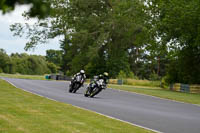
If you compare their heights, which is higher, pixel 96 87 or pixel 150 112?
pixel 96 87

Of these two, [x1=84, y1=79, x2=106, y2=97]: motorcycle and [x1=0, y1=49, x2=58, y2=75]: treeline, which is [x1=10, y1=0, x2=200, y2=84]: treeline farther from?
[x1=0, y1=49, x2=58, y2=75]: treeline

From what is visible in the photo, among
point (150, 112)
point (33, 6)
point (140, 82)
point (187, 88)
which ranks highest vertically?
point (33, 6)

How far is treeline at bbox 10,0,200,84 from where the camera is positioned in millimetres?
37656

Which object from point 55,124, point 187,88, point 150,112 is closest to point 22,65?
point 187,88

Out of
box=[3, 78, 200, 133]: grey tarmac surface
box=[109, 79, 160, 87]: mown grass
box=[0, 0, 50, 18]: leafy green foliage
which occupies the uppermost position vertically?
box=[0, 0, 50, 18]: leafy green foliage

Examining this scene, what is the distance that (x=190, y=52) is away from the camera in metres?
42.5

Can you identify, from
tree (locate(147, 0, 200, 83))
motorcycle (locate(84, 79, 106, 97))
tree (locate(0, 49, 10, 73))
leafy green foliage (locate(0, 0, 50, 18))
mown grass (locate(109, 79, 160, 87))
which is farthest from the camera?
tree (locate(0, 49, 10, 73))

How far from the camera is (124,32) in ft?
197

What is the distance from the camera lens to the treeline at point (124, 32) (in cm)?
3766

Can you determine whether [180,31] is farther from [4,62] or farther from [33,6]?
[4,62]

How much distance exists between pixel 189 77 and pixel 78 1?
78.7 ft

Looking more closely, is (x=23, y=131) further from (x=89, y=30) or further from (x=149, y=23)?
(x=89, y=30)

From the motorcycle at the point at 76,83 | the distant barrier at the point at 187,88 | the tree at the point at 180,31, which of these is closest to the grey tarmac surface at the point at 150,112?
the motorcycle at the point at 76,83

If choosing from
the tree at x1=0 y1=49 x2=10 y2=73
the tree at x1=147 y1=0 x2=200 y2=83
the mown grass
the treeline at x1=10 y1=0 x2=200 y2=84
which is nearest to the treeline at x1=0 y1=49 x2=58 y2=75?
the tree at x1=0 y1=49 x2=10 y2=73
